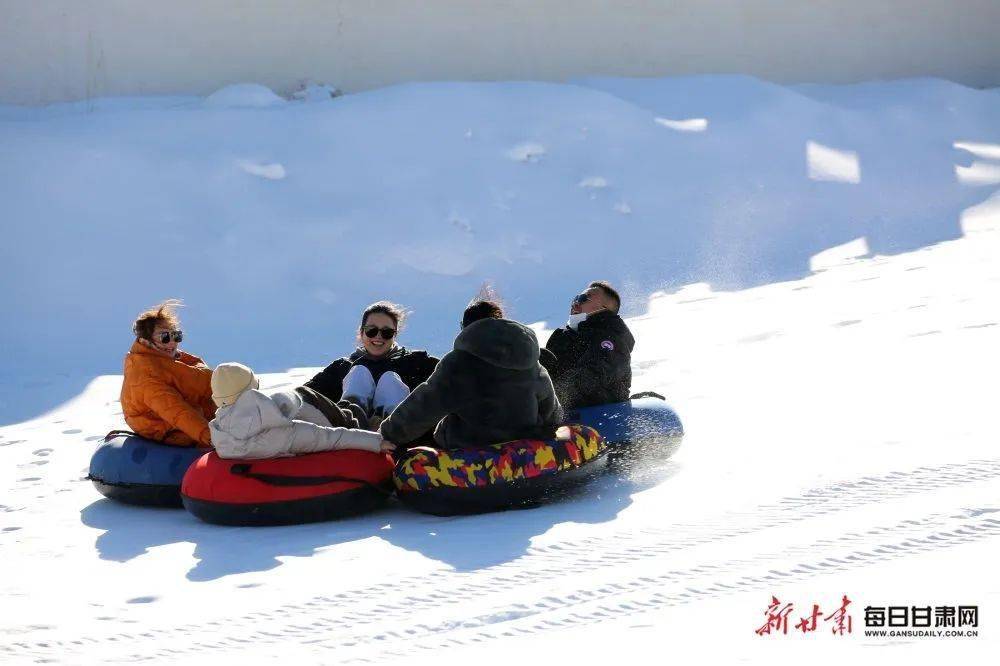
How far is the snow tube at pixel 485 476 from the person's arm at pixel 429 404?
A: 0.44 feet

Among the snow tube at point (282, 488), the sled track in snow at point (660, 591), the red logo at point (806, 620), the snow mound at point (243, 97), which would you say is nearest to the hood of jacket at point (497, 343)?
the snow tube at point (282, 488)

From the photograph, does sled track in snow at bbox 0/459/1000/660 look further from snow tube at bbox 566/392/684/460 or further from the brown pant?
the brown pant

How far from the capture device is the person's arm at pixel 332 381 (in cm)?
653

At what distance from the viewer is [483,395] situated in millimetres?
5723

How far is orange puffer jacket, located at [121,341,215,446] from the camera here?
626 cm

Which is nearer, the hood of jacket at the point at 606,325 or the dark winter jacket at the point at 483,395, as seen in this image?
the dark winter jacket at the point at 483,395

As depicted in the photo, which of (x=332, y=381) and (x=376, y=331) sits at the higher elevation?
(x=376, y=331)

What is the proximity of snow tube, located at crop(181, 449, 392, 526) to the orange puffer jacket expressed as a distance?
477 mm

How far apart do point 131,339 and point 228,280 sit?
3.67 ft

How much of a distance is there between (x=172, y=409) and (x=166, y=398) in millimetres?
61

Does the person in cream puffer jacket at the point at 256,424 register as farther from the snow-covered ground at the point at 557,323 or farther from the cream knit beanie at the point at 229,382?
the snow-covered ground at the point at 557,323

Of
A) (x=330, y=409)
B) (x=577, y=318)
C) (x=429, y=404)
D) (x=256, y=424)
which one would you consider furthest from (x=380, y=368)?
(x=577, y=318)

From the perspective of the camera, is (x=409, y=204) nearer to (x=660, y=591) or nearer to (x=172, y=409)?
(x=172, y=409)

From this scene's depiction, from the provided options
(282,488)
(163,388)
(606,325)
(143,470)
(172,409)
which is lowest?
(282,488)
